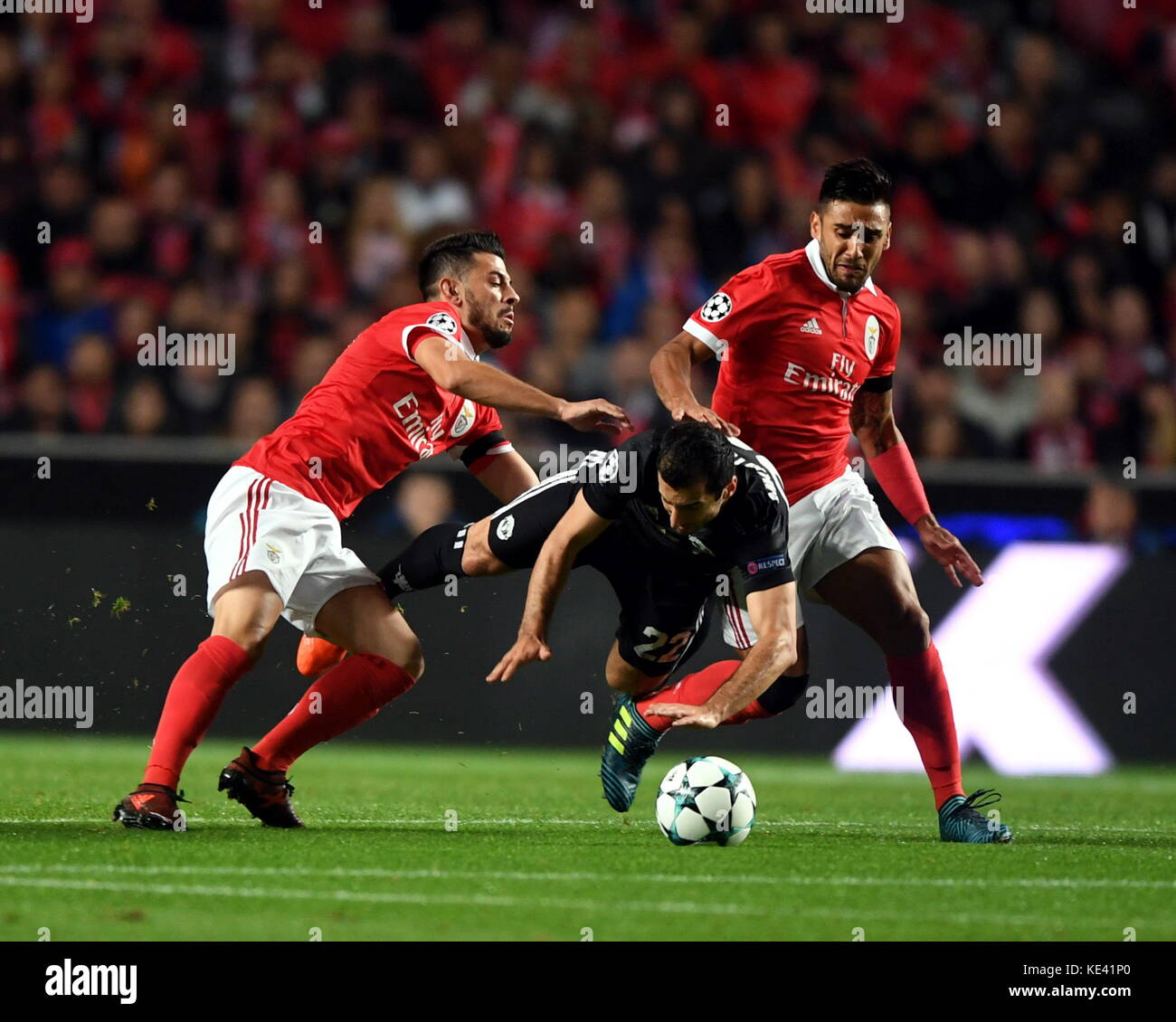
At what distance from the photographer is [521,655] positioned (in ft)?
18.7

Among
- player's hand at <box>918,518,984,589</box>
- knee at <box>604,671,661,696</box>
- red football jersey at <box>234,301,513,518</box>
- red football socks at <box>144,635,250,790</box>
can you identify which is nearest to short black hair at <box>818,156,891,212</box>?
player's hand at <box>918,518,984,589</box>

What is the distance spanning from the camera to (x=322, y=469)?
6.44m

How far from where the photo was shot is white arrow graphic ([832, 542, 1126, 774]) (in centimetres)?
1009

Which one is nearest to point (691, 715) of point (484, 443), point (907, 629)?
point (907, 629)

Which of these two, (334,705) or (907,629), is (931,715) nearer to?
(907,629)

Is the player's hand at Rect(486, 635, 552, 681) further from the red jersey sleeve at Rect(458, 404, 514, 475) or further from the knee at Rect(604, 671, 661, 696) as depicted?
the red jersey sleeve at Rect(458, 404, 514, 475)

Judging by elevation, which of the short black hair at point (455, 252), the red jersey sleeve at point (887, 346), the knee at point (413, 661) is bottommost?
the knee at point (413, 661)

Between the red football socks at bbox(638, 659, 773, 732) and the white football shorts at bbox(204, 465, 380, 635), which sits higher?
the white football shorts at bbox(204, 465, 380, 635)

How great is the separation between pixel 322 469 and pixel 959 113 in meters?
8.92

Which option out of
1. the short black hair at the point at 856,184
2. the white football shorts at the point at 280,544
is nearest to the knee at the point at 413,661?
the white football shorts at the point at 280,544

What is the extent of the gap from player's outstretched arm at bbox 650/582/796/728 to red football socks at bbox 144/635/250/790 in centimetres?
147

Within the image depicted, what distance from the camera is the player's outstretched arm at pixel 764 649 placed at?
570cm

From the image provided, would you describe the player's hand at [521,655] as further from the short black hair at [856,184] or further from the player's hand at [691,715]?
the short black hair at [856,184]

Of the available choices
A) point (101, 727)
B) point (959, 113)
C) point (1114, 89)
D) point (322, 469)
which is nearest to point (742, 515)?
point (322, 469)
